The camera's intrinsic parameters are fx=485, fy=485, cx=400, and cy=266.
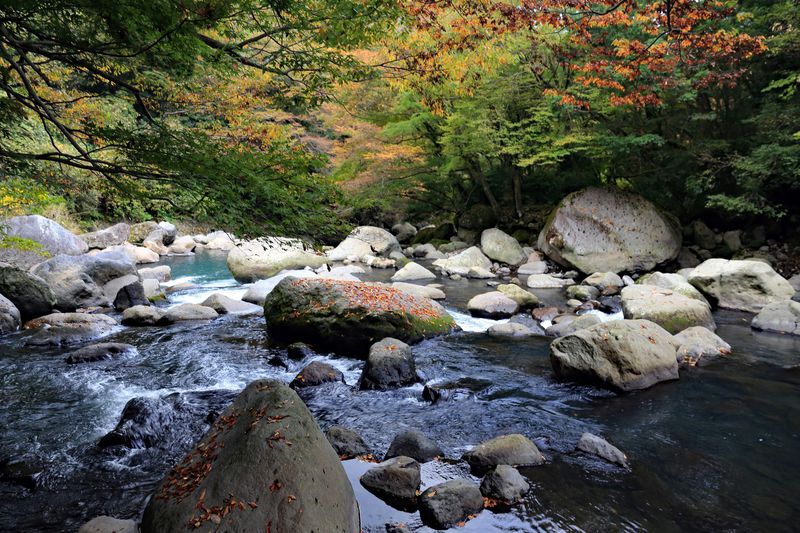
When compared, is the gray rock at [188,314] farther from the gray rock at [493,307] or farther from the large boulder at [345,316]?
the gray rock at [493,307]

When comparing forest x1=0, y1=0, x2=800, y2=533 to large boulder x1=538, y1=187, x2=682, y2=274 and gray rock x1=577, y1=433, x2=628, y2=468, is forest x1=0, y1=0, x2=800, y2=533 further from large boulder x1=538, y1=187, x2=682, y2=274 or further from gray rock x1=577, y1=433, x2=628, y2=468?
large boulder x1=538, y1=187, x2=682, y2=274

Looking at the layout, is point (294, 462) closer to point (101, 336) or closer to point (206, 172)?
point (206, 172)

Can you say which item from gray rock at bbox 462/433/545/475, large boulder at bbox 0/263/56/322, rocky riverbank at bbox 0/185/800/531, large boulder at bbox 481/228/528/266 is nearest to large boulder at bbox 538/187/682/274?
rocky riverbank at bbox 0/185/800/531

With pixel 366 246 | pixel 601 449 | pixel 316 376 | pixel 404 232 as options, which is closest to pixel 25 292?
pixel 316 376

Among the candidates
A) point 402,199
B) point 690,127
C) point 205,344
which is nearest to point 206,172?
point 205,344

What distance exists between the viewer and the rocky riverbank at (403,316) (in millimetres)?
3102

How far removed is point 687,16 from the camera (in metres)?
4.64

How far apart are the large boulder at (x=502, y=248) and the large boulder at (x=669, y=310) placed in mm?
7087

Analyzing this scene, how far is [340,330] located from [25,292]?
5848 mm

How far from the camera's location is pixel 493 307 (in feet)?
30.7

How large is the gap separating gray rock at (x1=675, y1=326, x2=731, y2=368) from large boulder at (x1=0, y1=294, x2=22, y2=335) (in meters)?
10.00

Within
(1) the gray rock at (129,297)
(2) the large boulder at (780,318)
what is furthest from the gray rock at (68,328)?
(2) the large boulder at (780,318)

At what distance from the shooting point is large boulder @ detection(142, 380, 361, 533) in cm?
263

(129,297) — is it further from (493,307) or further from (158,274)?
(493,307)
